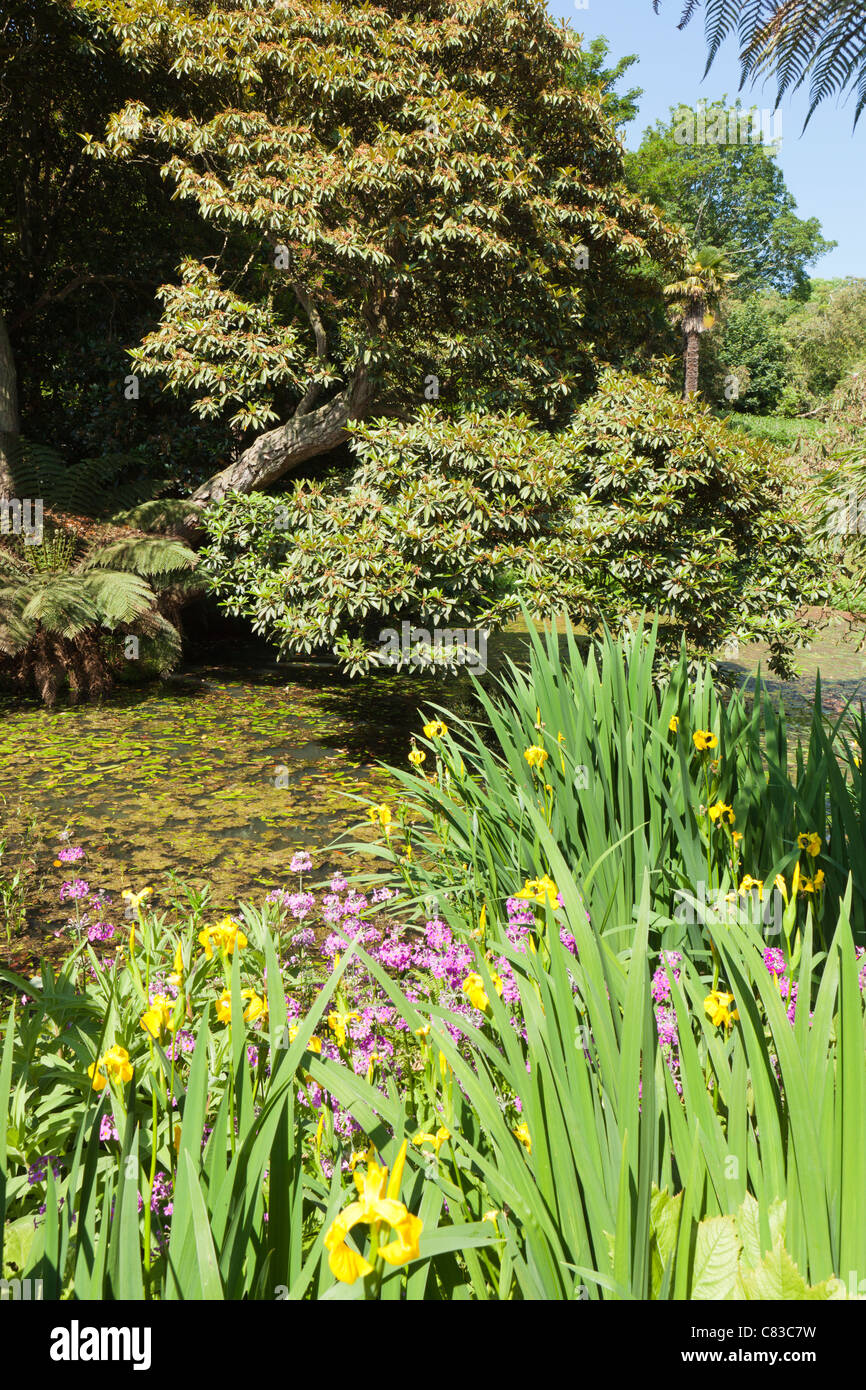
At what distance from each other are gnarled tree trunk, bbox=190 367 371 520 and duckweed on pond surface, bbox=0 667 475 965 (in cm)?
185

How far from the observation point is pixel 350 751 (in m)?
5.84

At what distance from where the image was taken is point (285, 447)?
798cm

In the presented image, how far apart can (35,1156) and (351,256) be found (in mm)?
5946

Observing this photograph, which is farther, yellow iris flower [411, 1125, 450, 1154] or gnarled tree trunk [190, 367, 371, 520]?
gnarled tree trunk [190, 367, 371, 520]

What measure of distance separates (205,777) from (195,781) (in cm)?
9

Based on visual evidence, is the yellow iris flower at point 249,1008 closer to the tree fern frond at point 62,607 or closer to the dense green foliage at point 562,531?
the dense green foliage at point 562,531

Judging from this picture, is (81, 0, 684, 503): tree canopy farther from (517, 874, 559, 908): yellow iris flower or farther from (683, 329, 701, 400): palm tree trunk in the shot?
(683, 329, 701, 400): palm tree trunk

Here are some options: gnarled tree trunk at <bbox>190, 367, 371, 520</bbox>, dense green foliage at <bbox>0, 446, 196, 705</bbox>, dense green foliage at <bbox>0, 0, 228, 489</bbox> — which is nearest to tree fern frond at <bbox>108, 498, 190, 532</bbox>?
dense green foliage at <bbox>0, 446, 196, 705</bbox>

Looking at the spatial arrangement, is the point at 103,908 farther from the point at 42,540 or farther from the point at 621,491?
the point at 42,540

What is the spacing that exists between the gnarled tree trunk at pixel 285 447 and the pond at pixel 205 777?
1.73 m

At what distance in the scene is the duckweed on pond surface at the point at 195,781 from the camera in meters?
3.89

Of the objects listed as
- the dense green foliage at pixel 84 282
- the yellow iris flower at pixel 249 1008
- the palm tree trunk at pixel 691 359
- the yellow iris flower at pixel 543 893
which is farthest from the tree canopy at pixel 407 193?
the palm tree trunk at pixel 691 359

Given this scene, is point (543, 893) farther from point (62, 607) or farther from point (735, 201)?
point (735, 201)

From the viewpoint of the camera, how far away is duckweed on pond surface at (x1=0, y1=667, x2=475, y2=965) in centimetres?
389
